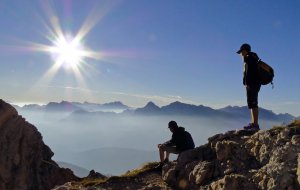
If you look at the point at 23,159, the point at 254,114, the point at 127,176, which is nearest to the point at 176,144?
the point at 127,176

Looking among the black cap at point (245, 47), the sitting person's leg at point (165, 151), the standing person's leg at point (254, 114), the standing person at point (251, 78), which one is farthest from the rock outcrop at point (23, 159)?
the black cap at point (245, 47)

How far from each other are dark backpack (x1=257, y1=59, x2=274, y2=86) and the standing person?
0.23 meters

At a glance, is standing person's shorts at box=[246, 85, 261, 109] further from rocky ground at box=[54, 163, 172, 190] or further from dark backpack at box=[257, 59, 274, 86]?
rocky ground at box=[54, 163, 172, 190]

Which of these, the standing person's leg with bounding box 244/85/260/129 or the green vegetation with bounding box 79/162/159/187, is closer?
the standing person's leg with bounding box 244/85/260/129

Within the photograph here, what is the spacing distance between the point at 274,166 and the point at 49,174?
46312 millimetres

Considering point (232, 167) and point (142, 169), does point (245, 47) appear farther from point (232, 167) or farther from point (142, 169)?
point (142, 169)

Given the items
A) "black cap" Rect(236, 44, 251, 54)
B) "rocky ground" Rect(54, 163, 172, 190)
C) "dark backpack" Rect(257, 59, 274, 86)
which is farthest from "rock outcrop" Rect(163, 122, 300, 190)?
"black cap" Rect(236, 44, 251, 54)

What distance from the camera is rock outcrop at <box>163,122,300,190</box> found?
11773mm

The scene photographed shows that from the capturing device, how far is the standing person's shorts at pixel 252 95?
53.9 ft

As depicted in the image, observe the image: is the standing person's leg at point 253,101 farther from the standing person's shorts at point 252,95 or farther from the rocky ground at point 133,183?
the rocky ground at point 133,183

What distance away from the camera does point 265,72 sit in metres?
16.0

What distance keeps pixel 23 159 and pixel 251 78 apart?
1721 inches

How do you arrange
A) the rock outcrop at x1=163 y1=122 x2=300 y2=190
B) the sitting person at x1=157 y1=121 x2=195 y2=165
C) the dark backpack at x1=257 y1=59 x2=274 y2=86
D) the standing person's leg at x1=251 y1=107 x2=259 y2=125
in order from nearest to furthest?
the rock outcrop at x1=163 y1=122 x2=300 y2=190 → the dark backpack at x1=257 y1=59 x2=274 y2=86 → the standing person's leg at x1=251 y1=107 x2=259 y2=125 → the sitting person at x1=157 y1=121 x2=195 y2=165

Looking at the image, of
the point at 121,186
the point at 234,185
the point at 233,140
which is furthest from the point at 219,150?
the point at 121,186
